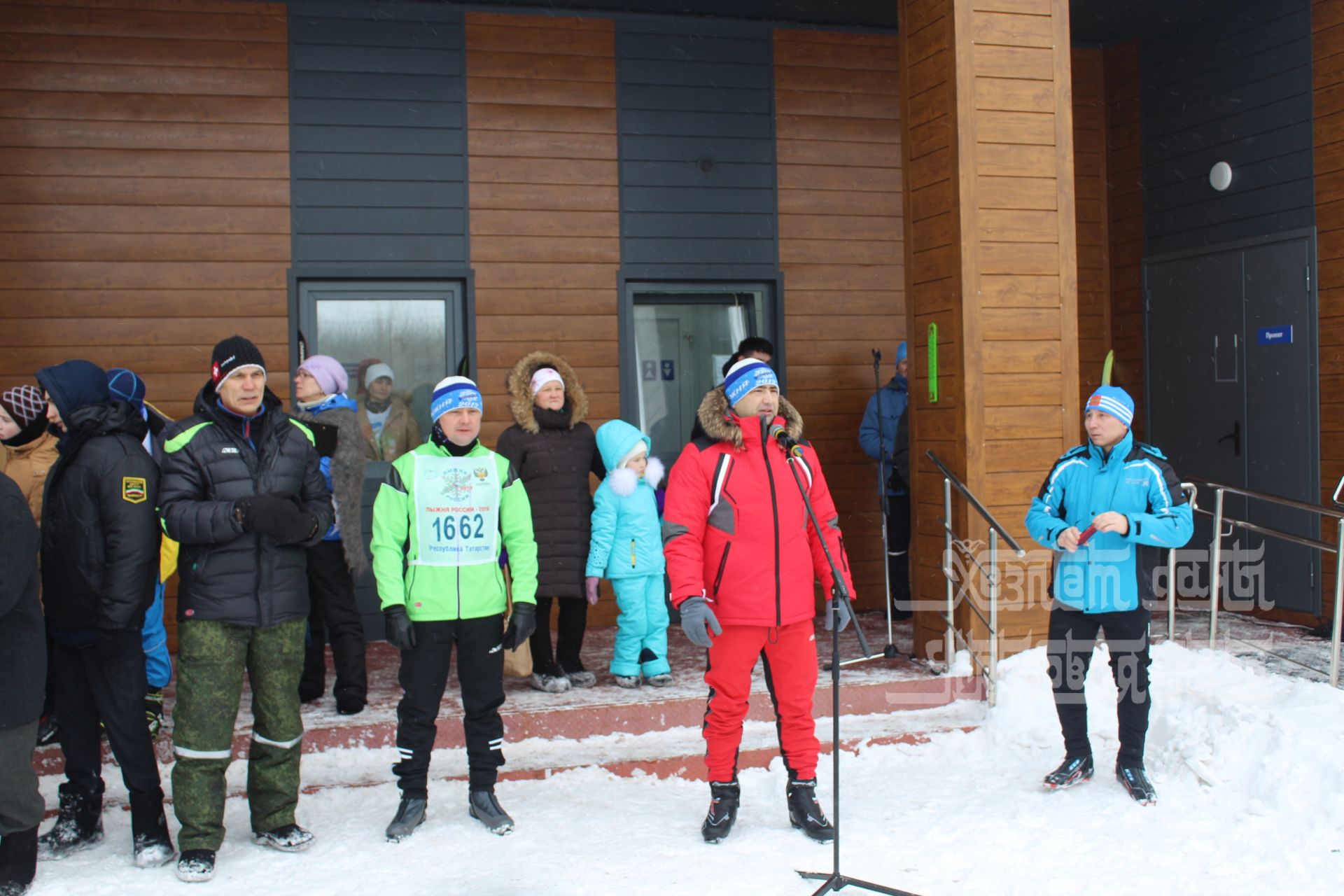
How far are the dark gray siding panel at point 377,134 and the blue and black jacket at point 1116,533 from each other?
13.0ft

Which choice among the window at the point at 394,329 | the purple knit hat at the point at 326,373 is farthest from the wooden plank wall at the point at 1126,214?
the purple knit hat at the point at 326,373

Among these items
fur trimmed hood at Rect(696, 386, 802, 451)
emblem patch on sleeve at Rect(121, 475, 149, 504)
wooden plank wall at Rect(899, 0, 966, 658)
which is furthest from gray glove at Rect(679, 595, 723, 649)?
→ wooden plank wall at Rect(899, 0, 966, 658)

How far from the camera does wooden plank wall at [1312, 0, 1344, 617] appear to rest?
665 cm

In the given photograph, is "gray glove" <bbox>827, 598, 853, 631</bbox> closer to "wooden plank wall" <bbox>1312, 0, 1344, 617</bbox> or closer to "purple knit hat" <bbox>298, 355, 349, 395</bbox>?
"purple knit hat" <bbox>298, 355, 349, 395</bbox>

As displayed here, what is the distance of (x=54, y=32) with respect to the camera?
20.7ft

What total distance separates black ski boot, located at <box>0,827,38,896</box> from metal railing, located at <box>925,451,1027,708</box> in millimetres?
3745

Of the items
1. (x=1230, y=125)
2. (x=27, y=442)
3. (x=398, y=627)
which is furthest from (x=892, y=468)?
(x=27, y=442)

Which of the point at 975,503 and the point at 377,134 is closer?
the point at 975,503

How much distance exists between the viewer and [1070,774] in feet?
14.1

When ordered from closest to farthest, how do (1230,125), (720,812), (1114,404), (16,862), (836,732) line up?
(16,862) < (836,732) < (720,812) < (1114,404) < (1230,125)

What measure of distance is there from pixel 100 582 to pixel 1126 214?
7023 millimetres

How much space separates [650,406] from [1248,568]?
3.98m

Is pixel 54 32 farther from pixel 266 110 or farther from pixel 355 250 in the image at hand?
pixel 355 250

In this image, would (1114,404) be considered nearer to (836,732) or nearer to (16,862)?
(836,732)
